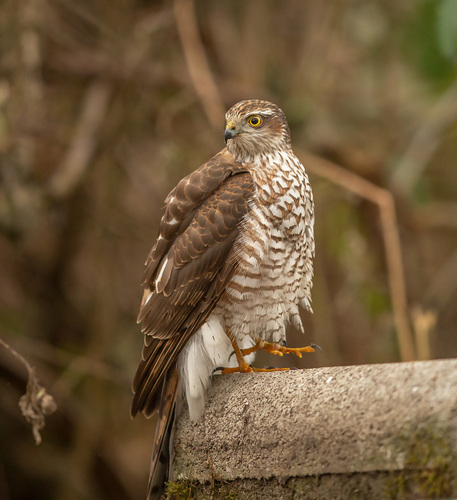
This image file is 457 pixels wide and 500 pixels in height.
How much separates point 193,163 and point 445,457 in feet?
15.6

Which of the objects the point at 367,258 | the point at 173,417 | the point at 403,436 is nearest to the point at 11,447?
the point at 367,258

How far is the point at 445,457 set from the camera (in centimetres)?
188

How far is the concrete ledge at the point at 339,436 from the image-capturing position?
6.32 feet

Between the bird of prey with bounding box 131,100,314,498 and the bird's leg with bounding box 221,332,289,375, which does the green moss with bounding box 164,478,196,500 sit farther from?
the bird's leg with bounding box 221,332,289,375

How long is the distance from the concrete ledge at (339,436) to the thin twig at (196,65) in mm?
3226

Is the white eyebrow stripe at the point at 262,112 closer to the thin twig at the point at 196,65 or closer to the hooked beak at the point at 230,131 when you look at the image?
the hooked beak at the point at 230,131

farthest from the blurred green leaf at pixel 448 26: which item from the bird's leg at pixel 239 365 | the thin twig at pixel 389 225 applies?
the thin twig at pixel 389 225

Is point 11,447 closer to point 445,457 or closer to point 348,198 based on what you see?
point 348,198

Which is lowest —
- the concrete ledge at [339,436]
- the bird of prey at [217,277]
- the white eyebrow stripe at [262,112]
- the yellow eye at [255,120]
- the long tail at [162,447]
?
the concrete ledge at [339,436]

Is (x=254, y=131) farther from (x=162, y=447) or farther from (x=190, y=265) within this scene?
(x=162, y=447)

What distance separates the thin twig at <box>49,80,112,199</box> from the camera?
557 cm

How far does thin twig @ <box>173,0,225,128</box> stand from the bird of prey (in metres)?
2.38

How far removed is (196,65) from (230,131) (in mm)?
2524

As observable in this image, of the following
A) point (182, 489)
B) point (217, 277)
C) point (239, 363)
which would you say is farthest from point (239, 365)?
point (182, 489)
